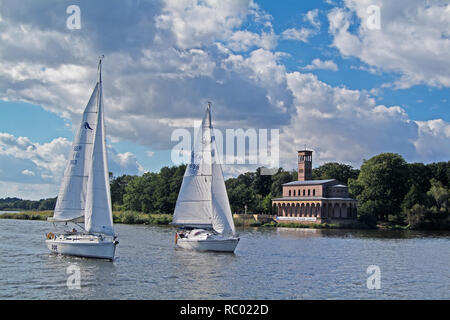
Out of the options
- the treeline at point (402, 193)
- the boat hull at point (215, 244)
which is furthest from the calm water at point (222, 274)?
the treeline at point (402, 193)

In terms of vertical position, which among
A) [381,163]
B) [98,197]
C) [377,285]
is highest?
[381,163]

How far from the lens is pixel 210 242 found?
43.1 m

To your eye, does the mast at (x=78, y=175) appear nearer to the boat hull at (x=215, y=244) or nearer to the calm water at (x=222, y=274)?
the calm water at (x=222, y=274)

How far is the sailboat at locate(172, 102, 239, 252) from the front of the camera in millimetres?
43438

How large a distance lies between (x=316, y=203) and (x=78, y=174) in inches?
3120

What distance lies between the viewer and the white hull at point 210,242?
42.8 meters

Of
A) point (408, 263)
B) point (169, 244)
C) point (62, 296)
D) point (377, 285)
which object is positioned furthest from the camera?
point (169, 244)

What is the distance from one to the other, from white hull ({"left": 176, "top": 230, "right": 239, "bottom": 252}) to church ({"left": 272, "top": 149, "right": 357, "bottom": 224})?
2497 inches

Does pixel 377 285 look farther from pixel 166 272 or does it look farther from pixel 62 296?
pixel 62 296

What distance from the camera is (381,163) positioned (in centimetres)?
10850

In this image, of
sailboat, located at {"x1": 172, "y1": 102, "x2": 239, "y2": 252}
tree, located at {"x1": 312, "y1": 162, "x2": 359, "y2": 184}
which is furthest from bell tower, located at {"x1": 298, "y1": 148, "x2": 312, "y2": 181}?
sailboat, located at {"x1": 172, "y1": 102, "x2": 239, "y2": 252}

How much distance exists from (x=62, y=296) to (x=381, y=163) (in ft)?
311
